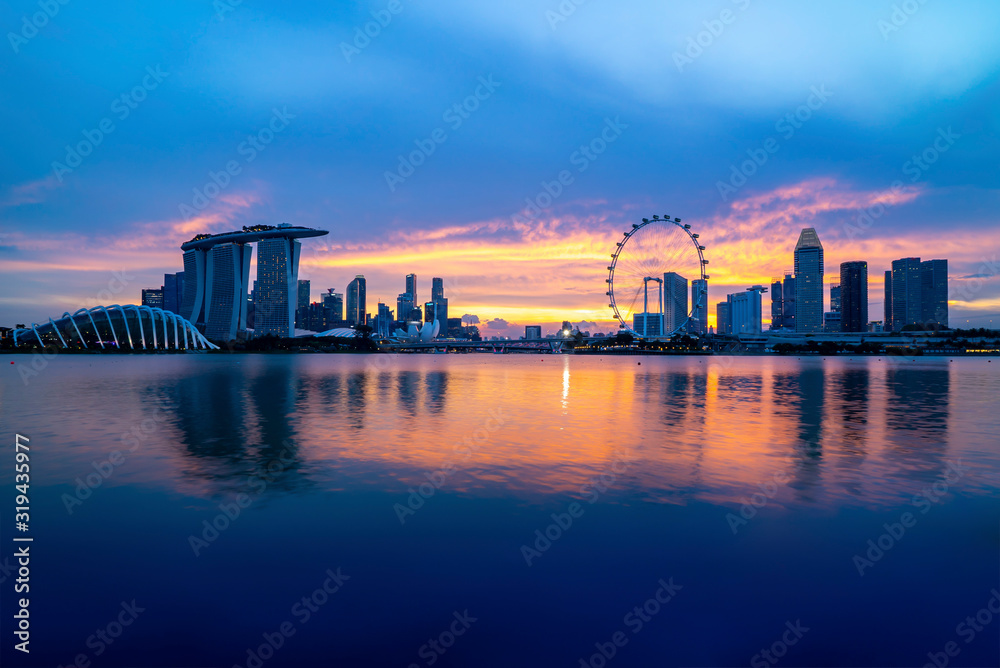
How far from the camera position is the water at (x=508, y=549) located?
28.6 ft

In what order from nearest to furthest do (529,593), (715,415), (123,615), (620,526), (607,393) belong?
1. (123,615)
2. (529,593)
3. (620,526)
4. (715,415)
5. (607,393)

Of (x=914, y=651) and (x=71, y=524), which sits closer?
(x=914, y=651)

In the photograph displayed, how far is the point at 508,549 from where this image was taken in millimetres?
12430

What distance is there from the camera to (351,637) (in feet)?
28.7

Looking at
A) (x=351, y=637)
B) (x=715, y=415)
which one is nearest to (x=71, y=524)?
(x=351, y=637)

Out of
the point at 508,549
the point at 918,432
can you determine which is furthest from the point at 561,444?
the point at 918,432

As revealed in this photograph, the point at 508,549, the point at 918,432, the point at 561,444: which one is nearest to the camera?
the point at 508,549

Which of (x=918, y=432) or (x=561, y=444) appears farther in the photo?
(x=918, y=432)

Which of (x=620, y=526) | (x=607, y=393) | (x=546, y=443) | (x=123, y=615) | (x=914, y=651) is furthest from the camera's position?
(x=607, y=393)

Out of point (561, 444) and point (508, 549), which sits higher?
point (508, 549)

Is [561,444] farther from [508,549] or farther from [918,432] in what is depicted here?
[918,432]

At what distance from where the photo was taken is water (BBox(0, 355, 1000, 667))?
870cm

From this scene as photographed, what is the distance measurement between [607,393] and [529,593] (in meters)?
47.9

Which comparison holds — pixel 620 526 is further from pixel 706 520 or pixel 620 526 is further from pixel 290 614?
pixel 290 614
